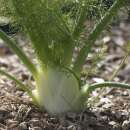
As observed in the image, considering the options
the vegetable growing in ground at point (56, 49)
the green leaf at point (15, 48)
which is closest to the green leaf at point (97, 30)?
the vegetable growing in ground at point (56, 49)

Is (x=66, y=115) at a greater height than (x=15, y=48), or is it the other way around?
(x=15, y=48)

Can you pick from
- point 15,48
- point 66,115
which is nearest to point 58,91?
point 66,115

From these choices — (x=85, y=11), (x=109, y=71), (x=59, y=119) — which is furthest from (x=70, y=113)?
(x=109, y=71)

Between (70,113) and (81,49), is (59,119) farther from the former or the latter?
(81,49)

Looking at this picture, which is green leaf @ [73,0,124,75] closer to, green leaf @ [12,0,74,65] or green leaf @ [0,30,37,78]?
green leaf @ [12,0,74,65]

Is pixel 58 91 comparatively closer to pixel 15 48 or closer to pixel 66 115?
pixel 66 115

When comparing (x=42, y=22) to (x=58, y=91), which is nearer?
(x=42, y=22)

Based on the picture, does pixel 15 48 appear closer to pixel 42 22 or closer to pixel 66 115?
pixel 42 22

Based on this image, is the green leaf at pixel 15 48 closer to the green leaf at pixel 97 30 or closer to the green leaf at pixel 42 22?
the green leaf at pixel 42 22

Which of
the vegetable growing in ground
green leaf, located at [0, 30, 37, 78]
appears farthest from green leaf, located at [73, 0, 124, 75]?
green leaf, located at [0, 30, 37, 78]
